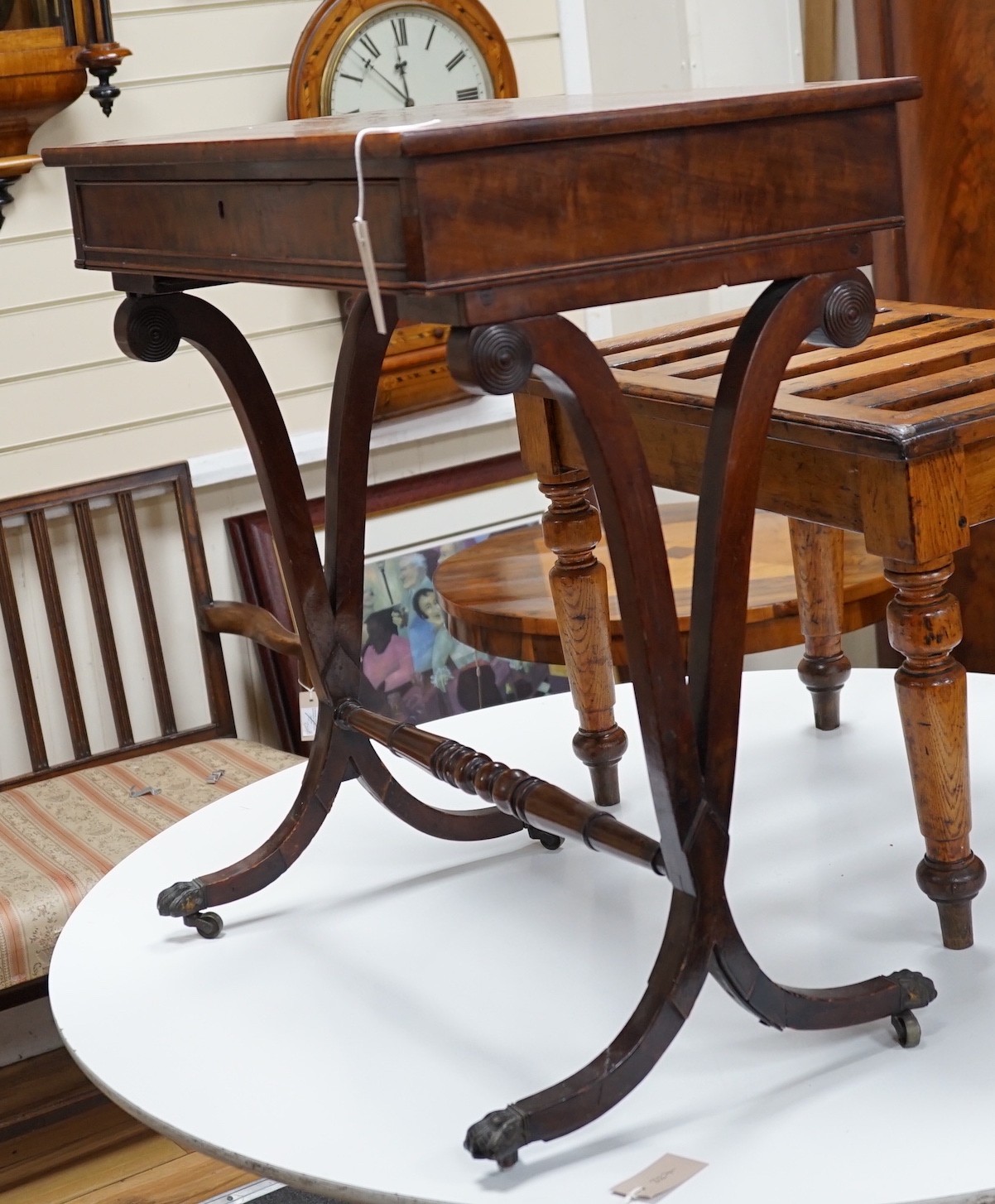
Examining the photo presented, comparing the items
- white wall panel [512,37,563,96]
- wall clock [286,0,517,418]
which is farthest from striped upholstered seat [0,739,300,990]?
white wall panel [512,37,563,96]

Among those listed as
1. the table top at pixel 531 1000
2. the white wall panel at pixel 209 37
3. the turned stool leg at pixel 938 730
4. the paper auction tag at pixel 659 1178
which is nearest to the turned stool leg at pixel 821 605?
the table top at pixel 531 1000

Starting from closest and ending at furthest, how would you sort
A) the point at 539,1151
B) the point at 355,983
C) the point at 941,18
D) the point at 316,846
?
the point at 539,1151
the point at 355,983
the point at 316,846
the point at 941,18

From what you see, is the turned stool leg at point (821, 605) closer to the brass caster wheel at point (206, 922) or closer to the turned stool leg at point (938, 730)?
the turned stool leg at point (938, 730)

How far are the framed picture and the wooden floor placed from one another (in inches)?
28.7

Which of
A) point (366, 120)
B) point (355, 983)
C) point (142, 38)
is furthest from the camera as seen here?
point (142, 38)

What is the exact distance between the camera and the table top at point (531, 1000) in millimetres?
942

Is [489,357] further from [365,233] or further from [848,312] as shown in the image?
[848,312]

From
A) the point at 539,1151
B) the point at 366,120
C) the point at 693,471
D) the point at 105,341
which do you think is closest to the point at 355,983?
the point at 539,1151

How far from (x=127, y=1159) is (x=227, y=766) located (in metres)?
0.63

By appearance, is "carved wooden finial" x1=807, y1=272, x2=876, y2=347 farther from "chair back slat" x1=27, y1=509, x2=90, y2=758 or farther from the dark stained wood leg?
"chair back slat" x1=27, y1=509, x2=90, y2=758

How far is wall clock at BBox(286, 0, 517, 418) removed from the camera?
269cm

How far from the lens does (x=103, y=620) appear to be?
2.69 metres

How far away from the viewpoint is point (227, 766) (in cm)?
254

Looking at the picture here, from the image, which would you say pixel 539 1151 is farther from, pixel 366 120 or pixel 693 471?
pixel 366 120
